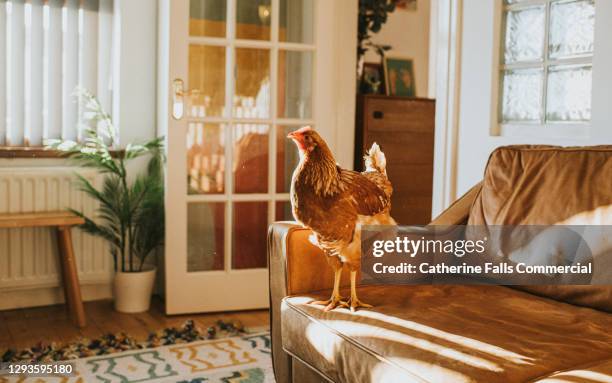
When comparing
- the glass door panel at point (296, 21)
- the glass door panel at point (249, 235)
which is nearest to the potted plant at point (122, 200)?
the glass door panel at point (249, 235)

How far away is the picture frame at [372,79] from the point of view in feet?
13.7

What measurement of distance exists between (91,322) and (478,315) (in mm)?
→ 2127

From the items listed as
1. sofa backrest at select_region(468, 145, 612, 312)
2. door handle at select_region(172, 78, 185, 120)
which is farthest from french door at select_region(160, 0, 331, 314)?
sofa backrest at select_region(468, 145, 612, 312)

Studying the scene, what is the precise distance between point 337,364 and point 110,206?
6.84 ft

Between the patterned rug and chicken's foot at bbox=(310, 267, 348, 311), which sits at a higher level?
chicken's foot at bbox=(310, 267, 348, 311)

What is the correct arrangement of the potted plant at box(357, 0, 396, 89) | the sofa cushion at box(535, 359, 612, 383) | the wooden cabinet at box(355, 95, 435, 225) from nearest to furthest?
the sofa cushion at box(535, 359, 612, 383) → the wooden cabinet at box(355, 95, 435, 225) → the potted plant at box(357, 0, 396, 89)

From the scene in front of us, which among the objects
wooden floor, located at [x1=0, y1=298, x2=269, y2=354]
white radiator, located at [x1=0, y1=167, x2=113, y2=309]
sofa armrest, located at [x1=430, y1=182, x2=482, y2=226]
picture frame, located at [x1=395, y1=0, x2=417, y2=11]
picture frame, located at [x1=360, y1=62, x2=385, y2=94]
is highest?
picture frame, located at [x1=395, y1=0, x2=417, y2=11]

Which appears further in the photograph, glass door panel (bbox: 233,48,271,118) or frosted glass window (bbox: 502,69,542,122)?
glass door panel (bbox: 233,48,271,118)

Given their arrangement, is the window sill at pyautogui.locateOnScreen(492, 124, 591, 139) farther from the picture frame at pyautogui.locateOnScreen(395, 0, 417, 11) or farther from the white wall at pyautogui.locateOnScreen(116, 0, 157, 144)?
the picture frame at pyautogui.locateOnScreen(395, 0, 417, 11)

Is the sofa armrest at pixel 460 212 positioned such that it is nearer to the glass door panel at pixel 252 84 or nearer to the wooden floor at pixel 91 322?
the wooden floor at pixel 91 322

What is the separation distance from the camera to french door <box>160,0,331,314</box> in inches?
131

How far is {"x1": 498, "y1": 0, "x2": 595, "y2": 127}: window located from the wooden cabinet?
44.4 inches

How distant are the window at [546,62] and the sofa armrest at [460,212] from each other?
0.51m

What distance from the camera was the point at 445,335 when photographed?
59.0 inches
